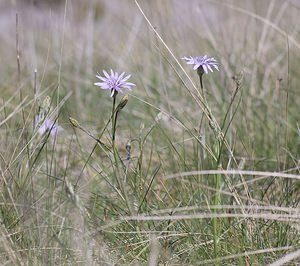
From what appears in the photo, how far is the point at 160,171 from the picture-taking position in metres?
1.96

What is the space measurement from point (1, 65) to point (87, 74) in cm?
70

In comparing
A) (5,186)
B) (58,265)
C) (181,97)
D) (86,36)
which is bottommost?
(58,265)

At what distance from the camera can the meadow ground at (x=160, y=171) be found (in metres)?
1.35

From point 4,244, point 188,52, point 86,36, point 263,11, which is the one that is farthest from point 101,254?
point 263,11

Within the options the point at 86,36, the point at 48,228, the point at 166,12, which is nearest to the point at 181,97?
the point at 166,12

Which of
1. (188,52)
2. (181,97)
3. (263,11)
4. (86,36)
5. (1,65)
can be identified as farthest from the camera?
(263,11)

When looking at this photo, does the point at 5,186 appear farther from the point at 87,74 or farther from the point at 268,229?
the point at 87,74

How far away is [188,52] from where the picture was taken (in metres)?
2.72

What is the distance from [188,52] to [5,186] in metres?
1.35

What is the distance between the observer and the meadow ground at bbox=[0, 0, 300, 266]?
1353 millimetres

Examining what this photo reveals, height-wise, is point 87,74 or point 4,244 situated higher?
point 87,74

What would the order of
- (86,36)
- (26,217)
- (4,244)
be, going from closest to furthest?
(4,244) < (26,217) < (86,36)

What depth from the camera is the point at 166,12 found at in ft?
9.45

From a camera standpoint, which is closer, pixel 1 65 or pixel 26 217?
pixel 26 217
